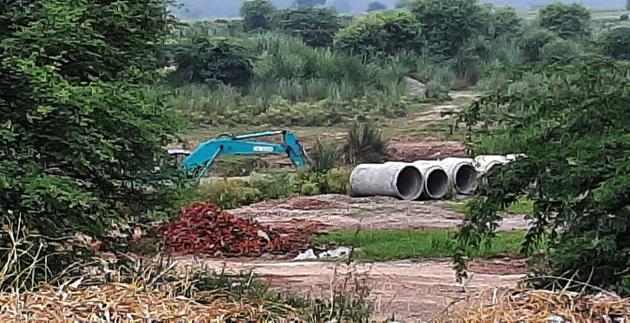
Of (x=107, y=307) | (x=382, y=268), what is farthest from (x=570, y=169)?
(x=382, y=268)

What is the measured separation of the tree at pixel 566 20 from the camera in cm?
4628

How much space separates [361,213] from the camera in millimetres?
18328

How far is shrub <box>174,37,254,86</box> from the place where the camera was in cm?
3559

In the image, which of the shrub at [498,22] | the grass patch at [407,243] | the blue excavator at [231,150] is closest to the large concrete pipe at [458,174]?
the blue excavator at [231,150]

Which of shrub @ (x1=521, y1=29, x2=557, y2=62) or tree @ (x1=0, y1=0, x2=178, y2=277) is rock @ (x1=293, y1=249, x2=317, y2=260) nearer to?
tree @ (x1=0, y1=0, x2=178, y2=277)

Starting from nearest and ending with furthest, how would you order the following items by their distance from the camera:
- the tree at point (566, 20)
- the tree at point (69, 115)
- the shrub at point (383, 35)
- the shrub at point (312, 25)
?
the tree at point (69, 115) → the shrub at point (383, 35) → the tree at point (566, 20) → the shrub at point (312, 25)

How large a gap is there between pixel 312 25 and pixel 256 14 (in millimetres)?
8152

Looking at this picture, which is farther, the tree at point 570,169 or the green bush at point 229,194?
the green bush at point 229,194

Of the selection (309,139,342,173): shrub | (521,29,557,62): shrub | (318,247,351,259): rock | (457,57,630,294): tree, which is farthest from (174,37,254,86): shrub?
(457,57,630,294): tree

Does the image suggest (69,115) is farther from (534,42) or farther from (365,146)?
(534,42)

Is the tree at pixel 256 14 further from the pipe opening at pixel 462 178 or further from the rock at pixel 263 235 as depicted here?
the rock at pixel 263 235

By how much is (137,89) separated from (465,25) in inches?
1448

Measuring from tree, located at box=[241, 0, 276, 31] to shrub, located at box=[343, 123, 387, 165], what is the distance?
29.4 metres

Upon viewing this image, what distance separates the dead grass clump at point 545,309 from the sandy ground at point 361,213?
33.1 feet
